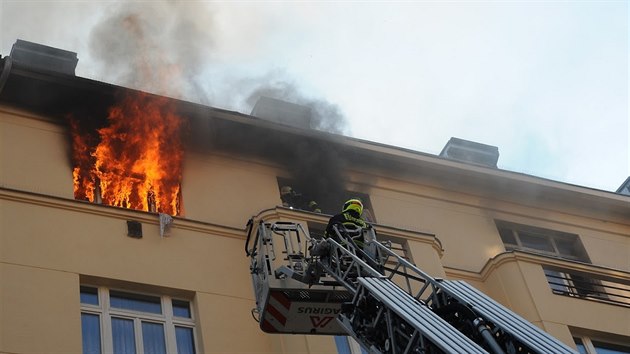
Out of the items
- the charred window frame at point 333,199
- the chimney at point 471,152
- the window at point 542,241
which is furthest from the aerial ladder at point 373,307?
the chimney at point 471,152

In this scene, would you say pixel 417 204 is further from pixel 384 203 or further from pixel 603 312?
pixel 603 312

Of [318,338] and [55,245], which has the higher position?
[55,245]

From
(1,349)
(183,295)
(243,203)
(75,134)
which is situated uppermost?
(75,134)

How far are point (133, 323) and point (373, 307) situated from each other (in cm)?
470

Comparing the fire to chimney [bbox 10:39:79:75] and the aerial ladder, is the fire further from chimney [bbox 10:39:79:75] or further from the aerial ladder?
the aerial ladder

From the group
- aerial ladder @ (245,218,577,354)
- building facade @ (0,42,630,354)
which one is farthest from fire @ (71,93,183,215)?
aerial ladder @ (245,218,577,354)

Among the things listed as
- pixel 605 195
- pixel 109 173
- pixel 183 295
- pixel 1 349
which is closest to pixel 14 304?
pixel 1 349

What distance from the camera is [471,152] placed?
76.3ft

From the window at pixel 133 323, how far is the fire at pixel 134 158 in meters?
2.57

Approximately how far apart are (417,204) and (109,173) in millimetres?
6178

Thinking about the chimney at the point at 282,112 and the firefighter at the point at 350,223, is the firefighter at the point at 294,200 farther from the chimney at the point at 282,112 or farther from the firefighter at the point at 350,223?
the firefighter at the point at 350,223

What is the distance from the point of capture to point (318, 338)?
14.8 metres

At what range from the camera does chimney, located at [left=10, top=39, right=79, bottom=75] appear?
1805 cm

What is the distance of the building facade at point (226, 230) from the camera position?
563 inches
